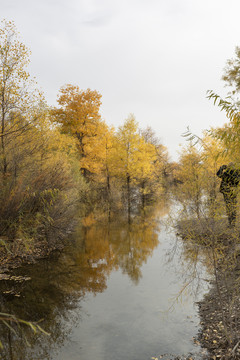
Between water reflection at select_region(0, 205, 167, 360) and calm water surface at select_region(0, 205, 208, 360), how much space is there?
20mm

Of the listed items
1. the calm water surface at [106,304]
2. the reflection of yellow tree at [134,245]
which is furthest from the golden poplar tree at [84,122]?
the calm water surface at [106,304]

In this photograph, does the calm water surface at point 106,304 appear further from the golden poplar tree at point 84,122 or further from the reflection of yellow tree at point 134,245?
the golden poplar tree at point 84,122

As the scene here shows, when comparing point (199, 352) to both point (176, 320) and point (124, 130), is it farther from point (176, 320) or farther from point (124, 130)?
point (124, 130)

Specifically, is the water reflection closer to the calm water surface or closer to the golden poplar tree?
the calm water surface

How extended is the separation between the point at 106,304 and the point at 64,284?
191 centimetres

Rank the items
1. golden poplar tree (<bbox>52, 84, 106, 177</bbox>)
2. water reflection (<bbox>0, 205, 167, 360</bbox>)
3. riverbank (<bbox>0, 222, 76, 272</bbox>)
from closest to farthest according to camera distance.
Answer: water reflection (<bbox>0, 205, 167, 360</bbox>)
riverbank (<bbox>0, 222, 76, 272</bbox>)
golden poplar tree (<bbox>52, 84, 106, 177</bbox>)

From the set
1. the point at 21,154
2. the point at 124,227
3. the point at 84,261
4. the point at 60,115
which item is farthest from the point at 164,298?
the point at 60,115

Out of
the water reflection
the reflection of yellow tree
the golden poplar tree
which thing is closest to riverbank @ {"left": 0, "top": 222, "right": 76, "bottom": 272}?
the water reflection

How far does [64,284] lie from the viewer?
29.6ft

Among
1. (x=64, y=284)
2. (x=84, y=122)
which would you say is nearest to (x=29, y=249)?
(x=64, y=284)

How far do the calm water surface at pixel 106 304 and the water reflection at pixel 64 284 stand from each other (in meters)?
0.02

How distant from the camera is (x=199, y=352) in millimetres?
5500

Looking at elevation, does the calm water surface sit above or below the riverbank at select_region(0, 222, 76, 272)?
below

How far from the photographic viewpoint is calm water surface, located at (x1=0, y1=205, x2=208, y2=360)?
5.75m
